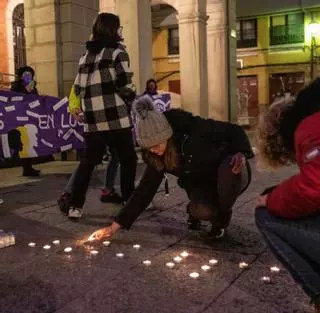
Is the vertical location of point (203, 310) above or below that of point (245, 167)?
below

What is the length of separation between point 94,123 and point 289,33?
27610mm

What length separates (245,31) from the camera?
31.7 meters

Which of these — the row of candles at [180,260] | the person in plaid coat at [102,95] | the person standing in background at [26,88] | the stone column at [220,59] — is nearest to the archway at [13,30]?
the stone column at [220,59]

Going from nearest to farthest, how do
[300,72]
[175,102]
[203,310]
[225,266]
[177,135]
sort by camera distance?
[203,310] < [225,266] < [177,135] < [175,102] < [300,72]

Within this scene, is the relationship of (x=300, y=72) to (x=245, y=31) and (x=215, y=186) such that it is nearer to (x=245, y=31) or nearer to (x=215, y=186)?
(x=245, y=31)

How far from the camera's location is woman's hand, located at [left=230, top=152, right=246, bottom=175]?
3.82 metres

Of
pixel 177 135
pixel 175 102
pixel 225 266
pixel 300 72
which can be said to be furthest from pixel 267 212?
pixel 300 72

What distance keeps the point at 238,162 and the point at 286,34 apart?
93.8 ft

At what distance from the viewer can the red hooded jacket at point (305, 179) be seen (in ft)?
6.88

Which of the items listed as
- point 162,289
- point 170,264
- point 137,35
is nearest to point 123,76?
point 170,264

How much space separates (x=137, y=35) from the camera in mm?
12336

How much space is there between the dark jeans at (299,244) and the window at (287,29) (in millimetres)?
29594

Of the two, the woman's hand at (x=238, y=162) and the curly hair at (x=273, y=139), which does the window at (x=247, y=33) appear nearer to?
the woman's hand at (x=238, y=162)

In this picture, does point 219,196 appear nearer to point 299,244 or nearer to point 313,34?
point 299,244
